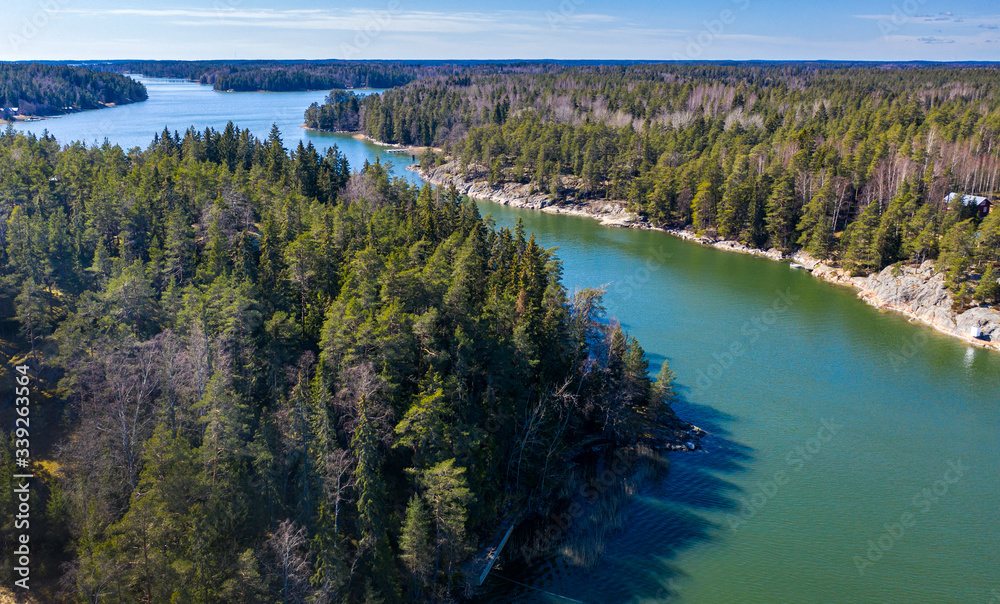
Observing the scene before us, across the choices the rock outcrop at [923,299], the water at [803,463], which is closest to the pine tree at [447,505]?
the water at [803,463]

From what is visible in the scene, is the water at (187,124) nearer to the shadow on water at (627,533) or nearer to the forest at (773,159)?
the forest at (773,159)

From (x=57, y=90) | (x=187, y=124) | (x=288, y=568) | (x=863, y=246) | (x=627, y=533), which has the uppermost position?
(x=57, y=90)

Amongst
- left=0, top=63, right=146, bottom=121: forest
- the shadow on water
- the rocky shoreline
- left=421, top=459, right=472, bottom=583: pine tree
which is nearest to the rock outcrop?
the rocky shoreline

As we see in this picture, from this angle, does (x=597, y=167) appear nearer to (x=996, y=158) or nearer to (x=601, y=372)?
(x=996, y=158)

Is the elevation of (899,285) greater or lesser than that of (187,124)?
lesser

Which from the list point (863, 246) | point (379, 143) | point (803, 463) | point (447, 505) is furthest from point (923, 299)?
point (379, 143)

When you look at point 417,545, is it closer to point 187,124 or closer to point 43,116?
point 187,124

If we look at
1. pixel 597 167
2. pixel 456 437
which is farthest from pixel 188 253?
pixel 597 167
